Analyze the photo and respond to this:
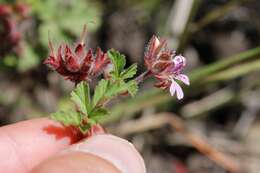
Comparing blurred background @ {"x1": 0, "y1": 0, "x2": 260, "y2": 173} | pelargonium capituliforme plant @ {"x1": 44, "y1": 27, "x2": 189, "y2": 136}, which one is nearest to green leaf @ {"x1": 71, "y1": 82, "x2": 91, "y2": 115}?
pelargonium capituliforme plant @ {"x1": 44, "y1": 27, "x2": 189, "y2": 136}

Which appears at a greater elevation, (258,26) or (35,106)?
(258,26)

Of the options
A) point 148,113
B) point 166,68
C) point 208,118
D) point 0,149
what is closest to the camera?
point 166,68

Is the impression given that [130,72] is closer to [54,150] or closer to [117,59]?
[117,59]

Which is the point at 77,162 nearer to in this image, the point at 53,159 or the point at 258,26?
the point at 53,159

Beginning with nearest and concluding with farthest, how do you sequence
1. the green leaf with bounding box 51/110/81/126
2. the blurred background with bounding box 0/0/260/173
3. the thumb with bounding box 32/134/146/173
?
1. the thumb with bounding box 32/134/146/173
2. the green leaf with bounding box 51/110/81/126
3. the blurred background with bounding box 0/0/260/173

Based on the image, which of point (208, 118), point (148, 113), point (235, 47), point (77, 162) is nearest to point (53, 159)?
point (77, 162)

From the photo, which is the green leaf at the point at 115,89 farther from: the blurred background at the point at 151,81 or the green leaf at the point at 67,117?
the blurred background at the point at 151,81

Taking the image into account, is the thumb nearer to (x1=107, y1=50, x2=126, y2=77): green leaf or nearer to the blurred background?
(x1=107, y1=50, x2=126, y2=77): green leaf
